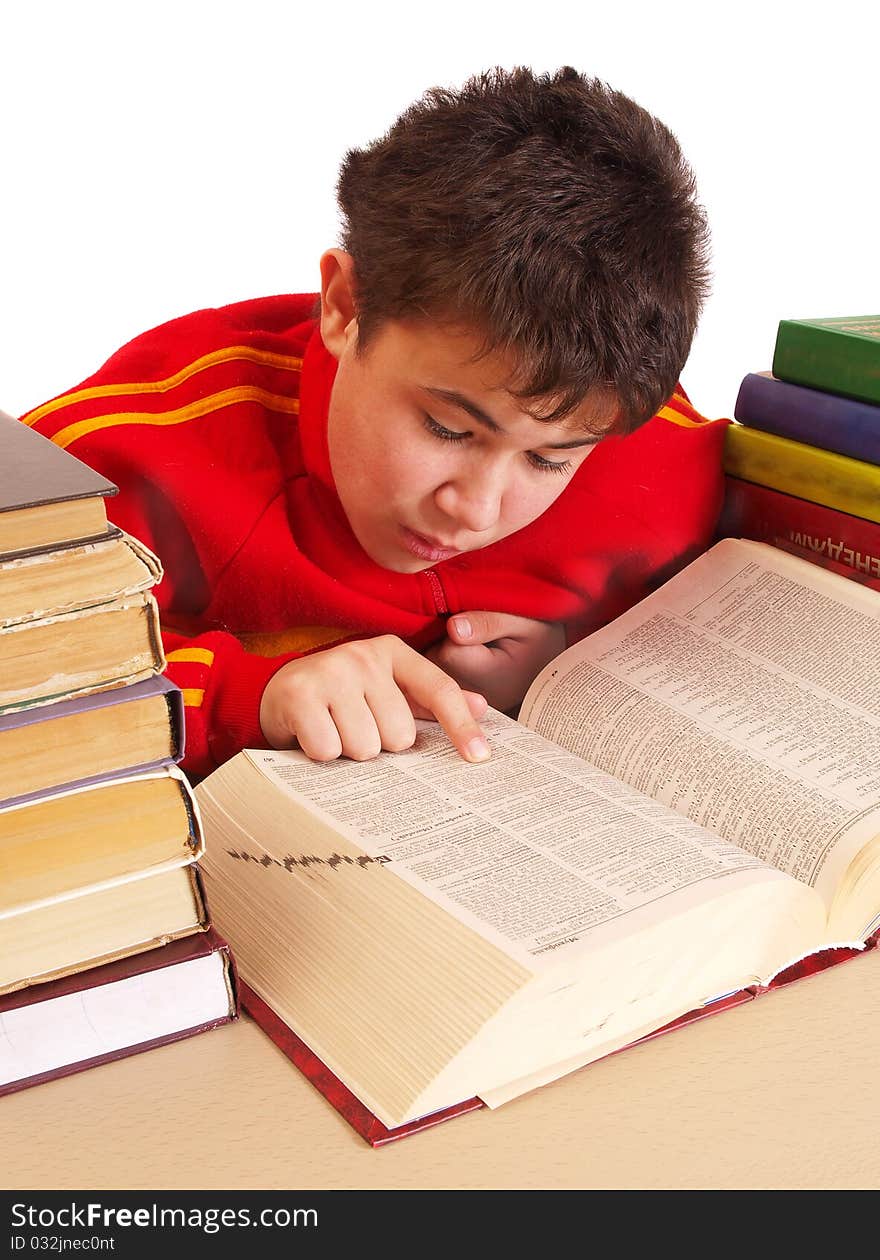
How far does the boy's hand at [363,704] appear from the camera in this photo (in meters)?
0.75

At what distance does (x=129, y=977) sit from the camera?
544 millimetres

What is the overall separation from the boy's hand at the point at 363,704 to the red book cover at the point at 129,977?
19cm

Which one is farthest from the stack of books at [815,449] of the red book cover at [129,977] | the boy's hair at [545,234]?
the red book cover at [129,977]

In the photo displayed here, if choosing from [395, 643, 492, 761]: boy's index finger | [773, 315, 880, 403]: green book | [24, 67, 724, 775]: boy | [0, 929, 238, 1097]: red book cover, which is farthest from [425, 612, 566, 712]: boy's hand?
[0, 929, 238, 1097]: red book cover

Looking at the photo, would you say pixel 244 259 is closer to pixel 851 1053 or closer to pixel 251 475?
pixel 251 475

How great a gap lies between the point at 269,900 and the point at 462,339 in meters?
0.36

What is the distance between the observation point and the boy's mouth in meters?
0.92

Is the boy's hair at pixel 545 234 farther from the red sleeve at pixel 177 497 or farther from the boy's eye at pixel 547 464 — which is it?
the red sleeve at pixel 177 497

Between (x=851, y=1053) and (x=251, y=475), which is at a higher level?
(x=251, y=475)

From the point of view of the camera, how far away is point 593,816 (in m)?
0.67

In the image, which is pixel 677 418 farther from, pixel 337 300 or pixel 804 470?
pixel 337 300

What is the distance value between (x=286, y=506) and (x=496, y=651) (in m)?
0.20

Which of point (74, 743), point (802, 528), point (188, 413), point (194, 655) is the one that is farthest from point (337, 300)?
point (74, 743)
